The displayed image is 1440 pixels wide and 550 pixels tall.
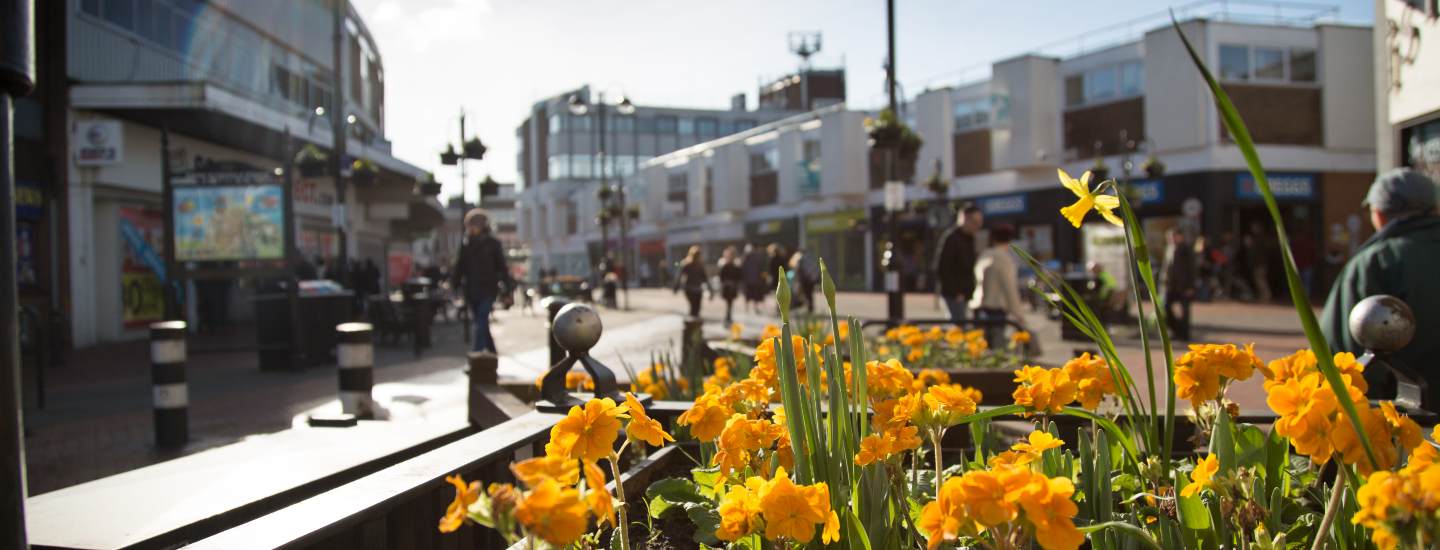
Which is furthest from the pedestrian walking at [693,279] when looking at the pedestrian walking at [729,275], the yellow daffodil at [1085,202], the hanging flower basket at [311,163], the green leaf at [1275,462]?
the yellow daffodil at [1085,202]

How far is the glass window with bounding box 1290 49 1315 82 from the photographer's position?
28.3 m

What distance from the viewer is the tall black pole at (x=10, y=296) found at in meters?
1.40

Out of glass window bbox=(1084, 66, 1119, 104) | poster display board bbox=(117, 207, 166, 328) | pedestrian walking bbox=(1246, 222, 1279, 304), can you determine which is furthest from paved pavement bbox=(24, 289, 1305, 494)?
glass window bbox=(1084, 66, 1119, 104)

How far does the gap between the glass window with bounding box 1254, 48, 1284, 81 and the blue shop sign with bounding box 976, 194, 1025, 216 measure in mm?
7620

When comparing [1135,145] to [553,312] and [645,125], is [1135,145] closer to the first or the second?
[553,312]

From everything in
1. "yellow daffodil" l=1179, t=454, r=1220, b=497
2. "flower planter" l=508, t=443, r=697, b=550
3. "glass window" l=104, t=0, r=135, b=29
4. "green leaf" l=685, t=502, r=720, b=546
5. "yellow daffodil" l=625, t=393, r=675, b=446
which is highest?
"glass window" l=104, t=0, r=135, b=29

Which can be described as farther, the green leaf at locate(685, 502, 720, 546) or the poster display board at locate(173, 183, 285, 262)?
the poster display board at locate(173, 183, 285, 262)

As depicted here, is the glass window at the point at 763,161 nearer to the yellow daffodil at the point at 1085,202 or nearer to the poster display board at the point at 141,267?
the poster display board at the point at 141,267

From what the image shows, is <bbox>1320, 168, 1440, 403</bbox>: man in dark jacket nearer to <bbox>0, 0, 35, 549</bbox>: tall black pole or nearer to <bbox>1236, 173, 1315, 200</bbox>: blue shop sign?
<bbox>0, 0, 35, 549</bbox>: tall black pole

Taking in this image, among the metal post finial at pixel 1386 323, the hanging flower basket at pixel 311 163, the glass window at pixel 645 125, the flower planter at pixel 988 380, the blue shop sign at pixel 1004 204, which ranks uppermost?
the glass window at pixel 645 125

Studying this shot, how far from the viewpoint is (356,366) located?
20.2ft

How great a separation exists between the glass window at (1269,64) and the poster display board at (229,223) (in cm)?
2561

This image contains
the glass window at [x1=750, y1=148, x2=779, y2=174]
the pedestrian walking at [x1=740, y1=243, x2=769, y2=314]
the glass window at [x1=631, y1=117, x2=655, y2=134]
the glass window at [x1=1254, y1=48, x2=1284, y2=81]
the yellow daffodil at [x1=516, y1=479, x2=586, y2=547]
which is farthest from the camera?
the glass window at [x1=631, y1=117, x2=655, y2=134]

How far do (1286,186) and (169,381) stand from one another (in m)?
28.6
